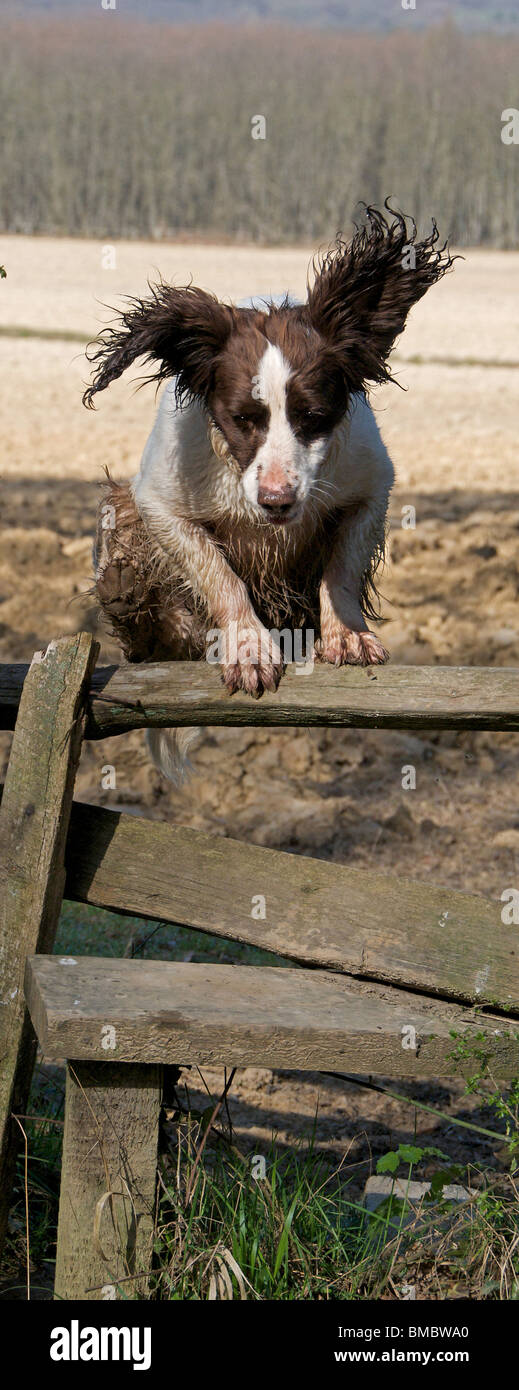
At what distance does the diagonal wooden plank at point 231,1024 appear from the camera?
2979 millimetres

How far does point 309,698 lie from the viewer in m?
3.56

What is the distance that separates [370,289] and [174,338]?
56cm

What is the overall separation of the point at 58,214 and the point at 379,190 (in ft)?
25.9

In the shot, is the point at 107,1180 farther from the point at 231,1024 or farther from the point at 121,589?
the point at 121,589

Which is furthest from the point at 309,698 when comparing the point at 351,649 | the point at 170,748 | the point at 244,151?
the point at 244,151

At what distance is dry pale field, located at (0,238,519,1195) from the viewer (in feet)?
20.7

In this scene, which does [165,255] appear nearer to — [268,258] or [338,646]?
[268,258]

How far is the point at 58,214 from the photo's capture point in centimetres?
3150

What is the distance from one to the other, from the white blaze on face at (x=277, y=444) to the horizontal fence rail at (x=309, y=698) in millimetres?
497

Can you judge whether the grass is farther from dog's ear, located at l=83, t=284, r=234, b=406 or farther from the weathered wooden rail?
dog's ear, located at l=83, t=284, r=234, b=406

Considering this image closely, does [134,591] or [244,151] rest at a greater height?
[244,151]

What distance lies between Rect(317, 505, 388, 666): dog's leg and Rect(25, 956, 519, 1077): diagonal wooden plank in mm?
1109

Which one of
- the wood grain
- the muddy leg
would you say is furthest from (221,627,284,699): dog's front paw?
the wood grain

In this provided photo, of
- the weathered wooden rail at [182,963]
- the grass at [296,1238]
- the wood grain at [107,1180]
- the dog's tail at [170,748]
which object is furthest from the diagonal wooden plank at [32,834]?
the dog's tail at [170,748]
